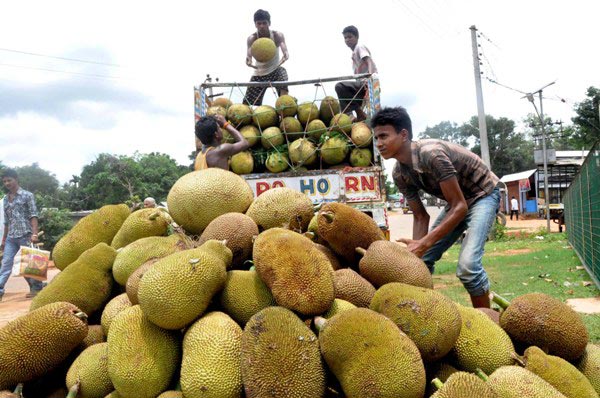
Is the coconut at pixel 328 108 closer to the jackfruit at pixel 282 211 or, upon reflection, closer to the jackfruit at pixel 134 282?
the jackfruit at pixel 282 211

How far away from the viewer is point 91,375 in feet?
5.53

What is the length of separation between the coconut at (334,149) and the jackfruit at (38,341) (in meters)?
4.06

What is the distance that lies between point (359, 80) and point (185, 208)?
3.96m

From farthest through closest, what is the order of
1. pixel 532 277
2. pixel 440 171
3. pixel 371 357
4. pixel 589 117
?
pixel 589 117
pixel 532 277
pixel 440 171
pixel 371 357

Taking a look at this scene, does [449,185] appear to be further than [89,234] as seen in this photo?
Yes

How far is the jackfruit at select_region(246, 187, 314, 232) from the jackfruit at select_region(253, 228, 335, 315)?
0.44 meters

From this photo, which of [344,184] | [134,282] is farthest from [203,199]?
[344,184]

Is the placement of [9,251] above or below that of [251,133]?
below

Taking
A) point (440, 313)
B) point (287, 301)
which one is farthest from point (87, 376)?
point (440, 313)

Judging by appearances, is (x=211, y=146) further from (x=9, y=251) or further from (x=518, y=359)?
(x=9, y=251)

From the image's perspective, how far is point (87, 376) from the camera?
5.53 feet

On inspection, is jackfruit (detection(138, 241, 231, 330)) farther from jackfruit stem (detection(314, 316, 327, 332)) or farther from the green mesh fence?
the green mesh fence

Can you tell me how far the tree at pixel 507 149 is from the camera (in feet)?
159

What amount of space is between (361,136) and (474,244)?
272 centimetres
